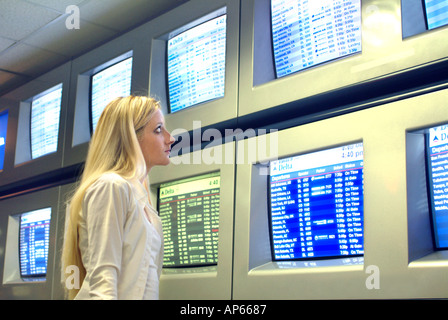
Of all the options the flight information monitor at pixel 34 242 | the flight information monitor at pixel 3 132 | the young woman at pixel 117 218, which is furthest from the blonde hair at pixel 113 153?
the flight information monitor at pixel 3 132

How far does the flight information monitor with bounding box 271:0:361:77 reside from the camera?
144 centimetres

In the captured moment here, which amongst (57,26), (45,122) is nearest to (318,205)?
(57,26)

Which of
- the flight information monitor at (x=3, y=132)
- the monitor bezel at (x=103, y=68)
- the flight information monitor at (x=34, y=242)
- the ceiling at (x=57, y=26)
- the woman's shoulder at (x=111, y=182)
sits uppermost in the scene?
the ceiling at (x=57, y=26)

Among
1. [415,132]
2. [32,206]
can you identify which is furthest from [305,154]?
[32,206]

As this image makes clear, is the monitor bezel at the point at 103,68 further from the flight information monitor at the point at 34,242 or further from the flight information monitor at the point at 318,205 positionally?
the flight information monitor at the point at 318,205

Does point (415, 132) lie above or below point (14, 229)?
above

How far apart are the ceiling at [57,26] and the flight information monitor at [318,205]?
91 cm

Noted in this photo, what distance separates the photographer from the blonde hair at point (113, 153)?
4.28 ft

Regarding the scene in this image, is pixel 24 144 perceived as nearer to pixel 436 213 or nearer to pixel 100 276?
pixel 100 276

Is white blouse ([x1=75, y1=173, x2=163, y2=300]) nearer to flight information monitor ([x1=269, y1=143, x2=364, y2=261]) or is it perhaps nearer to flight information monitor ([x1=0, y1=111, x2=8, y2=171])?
flight information monitor ([x1=269, y1=143, x2=364, y2=261])

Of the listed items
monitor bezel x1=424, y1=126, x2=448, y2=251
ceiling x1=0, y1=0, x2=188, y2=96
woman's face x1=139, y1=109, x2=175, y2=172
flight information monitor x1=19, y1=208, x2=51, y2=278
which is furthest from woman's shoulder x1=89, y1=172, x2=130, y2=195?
flight information monitor x1=19, y1=208, x2=51, y2=278

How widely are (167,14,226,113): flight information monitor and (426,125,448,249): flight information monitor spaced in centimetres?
76

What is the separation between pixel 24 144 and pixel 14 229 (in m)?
0.43

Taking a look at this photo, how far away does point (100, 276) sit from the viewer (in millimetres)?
1151
